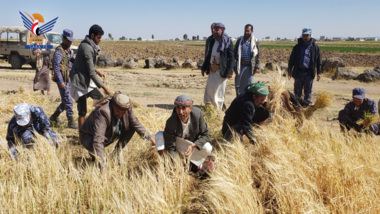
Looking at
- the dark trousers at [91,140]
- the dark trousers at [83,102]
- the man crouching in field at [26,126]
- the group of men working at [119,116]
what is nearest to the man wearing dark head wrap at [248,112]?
the group of men working at [119,116]

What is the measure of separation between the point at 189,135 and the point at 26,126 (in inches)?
62.0

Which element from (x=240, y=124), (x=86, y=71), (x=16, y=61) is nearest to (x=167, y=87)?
(x=86, y=71)

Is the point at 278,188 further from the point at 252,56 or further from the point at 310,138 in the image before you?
the point at 252,56

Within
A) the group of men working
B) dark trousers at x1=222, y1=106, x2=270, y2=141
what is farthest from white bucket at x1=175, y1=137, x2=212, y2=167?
dark trousers at x1=222, y1=106, x2=270, y2=141

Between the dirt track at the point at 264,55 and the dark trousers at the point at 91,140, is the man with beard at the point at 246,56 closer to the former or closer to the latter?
the dark trousers at the point at 91,140

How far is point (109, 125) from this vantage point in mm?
3215

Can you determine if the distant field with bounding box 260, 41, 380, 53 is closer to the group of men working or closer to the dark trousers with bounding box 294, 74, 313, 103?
the dark trousers with bounding box 294, 74, 313, 103

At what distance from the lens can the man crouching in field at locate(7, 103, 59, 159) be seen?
3209 millimetres

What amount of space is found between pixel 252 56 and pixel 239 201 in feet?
12.2

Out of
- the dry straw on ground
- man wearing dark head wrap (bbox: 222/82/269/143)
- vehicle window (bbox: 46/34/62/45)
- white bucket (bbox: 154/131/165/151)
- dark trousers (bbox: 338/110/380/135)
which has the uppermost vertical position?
vehicle window (bbox: 46/34/62/45)

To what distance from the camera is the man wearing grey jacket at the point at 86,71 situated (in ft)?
13.0

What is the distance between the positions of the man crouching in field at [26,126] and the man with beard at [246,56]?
10.8 ft

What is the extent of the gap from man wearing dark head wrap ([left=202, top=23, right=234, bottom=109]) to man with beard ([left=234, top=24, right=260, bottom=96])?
28 cm

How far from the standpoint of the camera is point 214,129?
15.5 ft
